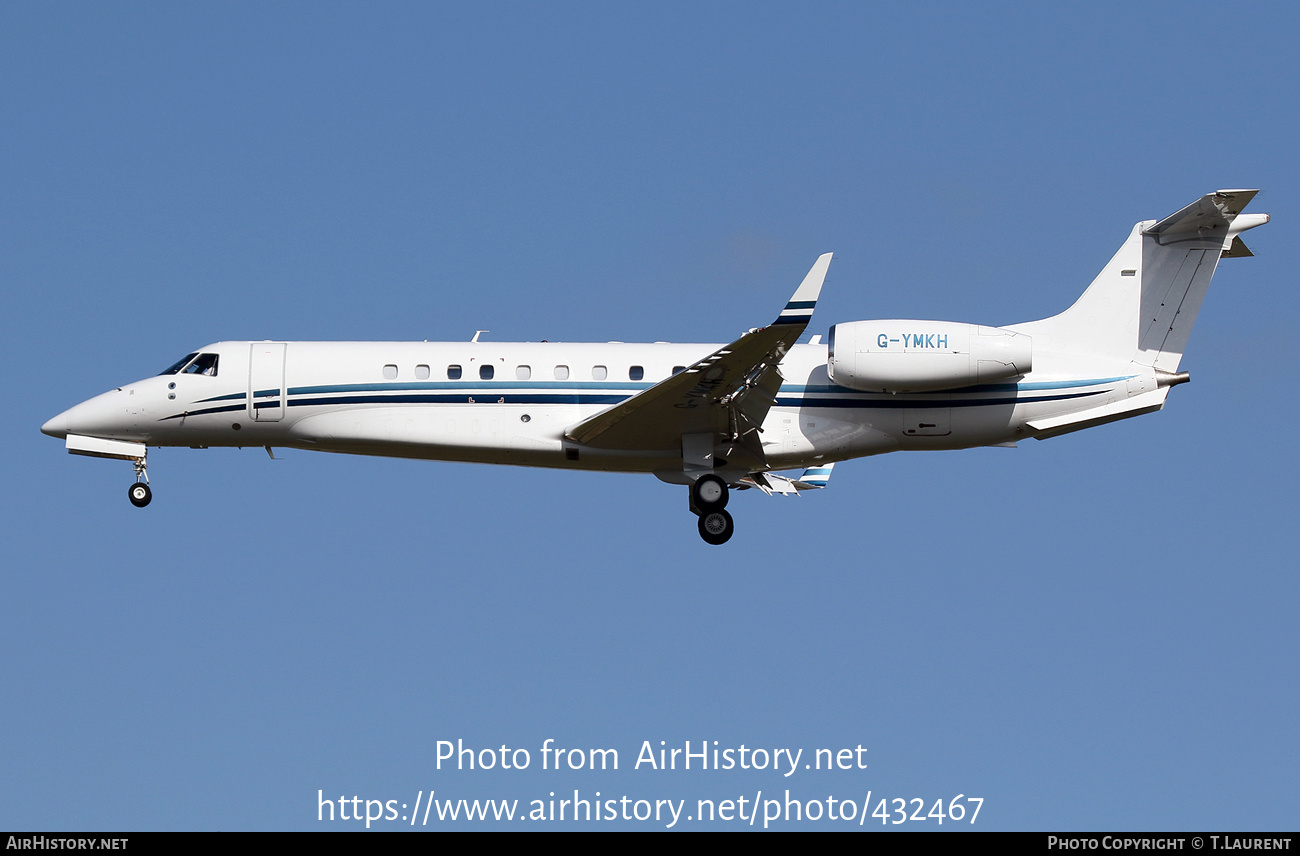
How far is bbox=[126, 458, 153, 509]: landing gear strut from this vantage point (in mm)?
23562

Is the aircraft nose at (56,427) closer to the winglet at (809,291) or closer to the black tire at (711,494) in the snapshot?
the black tire at (711,494)

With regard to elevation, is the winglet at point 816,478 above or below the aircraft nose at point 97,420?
below

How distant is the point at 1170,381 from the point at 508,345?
10.6m

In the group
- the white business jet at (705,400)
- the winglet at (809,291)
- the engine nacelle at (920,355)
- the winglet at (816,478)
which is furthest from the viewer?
the winglet at (816,478)

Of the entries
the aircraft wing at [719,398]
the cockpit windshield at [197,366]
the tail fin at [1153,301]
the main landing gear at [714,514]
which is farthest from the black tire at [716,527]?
the cockpit windshield at [197,366]

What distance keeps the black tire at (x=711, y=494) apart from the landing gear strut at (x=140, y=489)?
349 inches

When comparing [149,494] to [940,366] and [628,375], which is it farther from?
[940,366]

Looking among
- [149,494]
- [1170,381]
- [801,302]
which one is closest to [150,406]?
[149,494]

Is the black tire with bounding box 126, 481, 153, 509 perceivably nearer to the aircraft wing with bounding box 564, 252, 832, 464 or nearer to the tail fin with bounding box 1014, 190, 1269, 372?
the aircraft wing with bounding box 564, 252, 832, 464

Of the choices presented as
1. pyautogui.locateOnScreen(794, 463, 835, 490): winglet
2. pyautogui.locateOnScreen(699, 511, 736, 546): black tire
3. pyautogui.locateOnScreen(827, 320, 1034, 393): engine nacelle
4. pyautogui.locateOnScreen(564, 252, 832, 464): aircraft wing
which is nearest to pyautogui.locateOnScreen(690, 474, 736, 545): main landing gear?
pyautogui.locateOnScreen(699, 511, 736, 546): black tire

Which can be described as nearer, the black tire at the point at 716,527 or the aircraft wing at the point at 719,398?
the aircraft wing at the point at 719,398

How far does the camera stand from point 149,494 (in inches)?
933

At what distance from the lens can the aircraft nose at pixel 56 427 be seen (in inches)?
936
